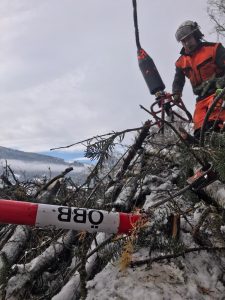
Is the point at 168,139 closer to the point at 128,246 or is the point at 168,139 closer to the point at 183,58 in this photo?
the point at 128,246

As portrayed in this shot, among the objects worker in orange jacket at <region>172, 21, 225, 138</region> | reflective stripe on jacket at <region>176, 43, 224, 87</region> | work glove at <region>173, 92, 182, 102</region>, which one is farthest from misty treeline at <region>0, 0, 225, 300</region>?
reflective stripe on jacket at <region>176, 43, 224, 87</region>

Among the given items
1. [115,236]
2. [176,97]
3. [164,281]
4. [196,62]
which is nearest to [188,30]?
[196,62]

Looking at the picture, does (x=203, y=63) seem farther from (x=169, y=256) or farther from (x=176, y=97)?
(x=169, y=256)

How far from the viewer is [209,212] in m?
2.46

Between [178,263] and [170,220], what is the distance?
286 millimetres

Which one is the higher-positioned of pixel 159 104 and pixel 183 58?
pixel 183 58

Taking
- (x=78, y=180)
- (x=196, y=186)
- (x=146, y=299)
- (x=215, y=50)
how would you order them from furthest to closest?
1. (x=215, y=50)
2. (x=78, y=180)
3. (x=196, y=186)
4. (x=146, y=299)

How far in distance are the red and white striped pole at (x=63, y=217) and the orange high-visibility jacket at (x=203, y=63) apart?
349 cm

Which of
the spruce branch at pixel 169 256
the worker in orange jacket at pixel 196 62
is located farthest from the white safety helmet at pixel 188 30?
the spruce branch at pixel 169 256

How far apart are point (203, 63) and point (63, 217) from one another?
12.4 ft

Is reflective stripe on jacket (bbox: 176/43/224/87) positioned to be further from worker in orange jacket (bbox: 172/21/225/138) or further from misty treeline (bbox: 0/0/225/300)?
misty treeline (bbox: 0/0/225/300)

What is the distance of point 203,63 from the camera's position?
5.40 m

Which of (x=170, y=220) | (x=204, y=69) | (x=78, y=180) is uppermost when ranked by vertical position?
(x=204, y=69)

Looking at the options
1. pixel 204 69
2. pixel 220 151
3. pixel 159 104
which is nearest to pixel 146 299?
pixel 220 151
